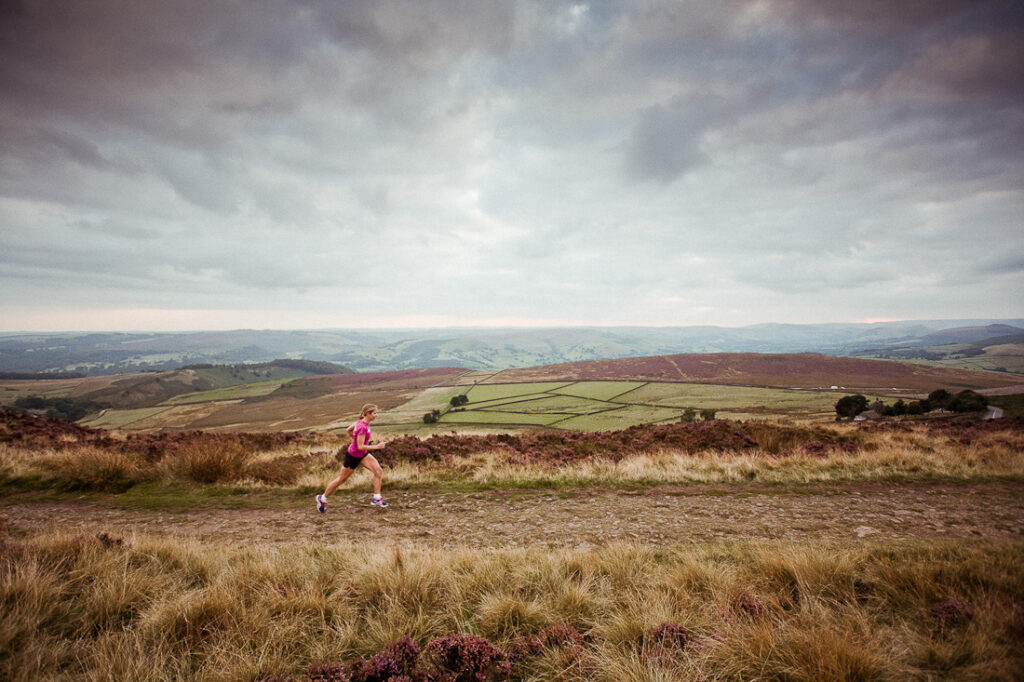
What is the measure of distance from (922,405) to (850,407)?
840cm

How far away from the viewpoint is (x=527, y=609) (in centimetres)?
397

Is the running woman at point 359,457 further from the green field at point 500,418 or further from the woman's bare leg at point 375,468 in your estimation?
the green field at point 500,418

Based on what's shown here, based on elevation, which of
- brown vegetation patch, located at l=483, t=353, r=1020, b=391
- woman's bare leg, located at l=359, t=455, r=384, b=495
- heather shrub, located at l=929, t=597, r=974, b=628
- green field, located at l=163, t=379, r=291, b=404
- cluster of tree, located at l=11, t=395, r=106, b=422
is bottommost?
cluster of tree, located at l=11, t=395, r=106, b=422

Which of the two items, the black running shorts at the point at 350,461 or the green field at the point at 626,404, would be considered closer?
the black running shorts at the point at 350,461

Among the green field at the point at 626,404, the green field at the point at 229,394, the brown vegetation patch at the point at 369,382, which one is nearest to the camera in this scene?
the green field at the point at 626,404

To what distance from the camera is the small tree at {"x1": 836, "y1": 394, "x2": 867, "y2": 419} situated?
35.6m

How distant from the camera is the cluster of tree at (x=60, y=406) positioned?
95.2 m

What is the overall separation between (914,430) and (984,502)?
13762 mm

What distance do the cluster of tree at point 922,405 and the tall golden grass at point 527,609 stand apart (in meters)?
40.0

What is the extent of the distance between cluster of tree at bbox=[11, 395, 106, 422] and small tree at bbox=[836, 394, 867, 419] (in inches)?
5895

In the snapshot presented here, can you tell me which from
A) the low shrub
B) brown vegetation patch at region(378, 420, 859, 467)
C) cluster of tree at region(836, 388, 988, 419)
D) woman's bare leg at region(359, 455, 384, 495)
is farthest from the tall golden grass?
→ cluster of tree at region(836, 388, 988, 419)

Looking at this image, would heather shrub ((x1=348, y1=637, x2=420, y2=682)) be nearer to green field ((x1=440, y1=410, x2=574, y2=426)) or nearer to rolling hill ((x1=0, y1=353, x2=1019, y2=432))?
rolling hill ((x1=0, y1=353, x2=1019, y2=432))

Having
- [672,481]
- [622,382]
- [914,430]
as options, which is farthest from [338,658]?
[622,382]

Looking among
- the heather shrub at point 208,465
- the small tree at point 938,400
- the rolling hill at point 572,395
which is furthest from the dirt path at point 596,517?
the small tree at point 938,400
